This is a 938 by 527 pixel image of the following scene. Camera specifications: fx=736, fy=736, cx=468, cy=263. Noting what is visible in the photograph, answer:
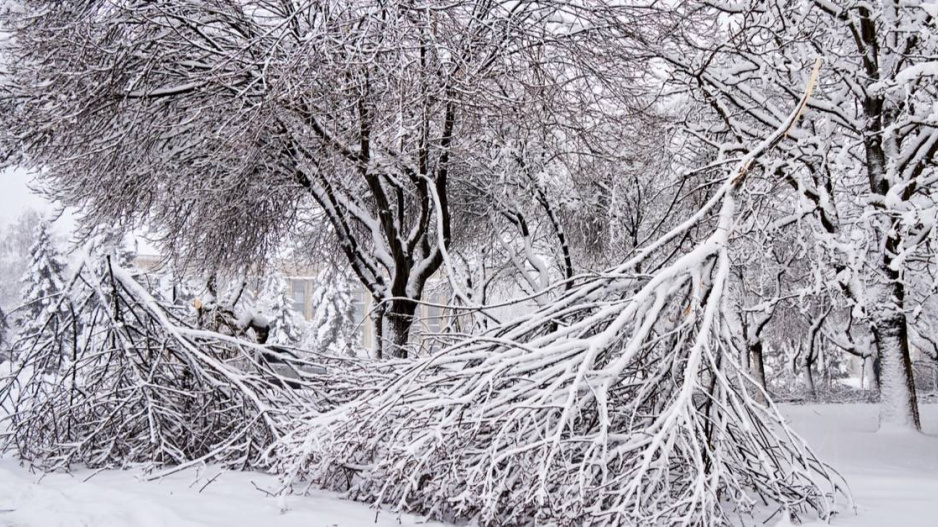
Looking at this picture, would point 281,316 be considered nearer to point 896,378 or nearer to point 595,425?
point 896,378

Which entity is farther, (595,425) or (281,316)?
(281,316)

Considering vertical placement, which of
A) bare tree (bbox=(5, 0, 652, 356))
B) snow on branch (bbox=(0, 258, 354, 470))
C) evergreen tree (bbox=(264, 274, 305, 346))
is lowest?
snow on branch (bbox=(0, 258, 354, 470))

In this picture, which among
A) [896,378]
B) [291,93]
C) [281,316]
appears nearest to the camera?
[291,93]

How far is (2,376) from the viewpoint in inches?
271

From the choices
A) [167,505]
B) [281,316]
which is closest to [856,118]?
[167,505]

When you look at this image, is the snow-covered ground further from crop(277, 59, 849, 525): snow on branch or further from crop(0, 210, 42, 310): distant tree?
crop(0, 210, 42, 310): distant tree

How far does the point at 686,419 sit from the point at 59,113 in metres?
7.67

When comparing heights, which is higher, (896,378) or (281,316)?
(281,316)

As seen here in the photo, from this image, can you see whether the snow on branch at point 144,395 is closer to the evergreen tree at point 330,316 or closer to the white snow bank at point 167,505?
the white snow bank at point 167,505

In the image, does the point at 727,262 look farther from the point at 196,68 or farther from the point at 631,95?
the point at 196,68

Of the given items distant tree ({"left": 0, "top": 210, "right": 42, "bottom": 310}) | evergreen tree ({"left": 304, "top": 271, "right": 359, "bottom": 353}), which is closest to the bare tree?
evergreen tree ({"left": 304, "top": 271, "right": 359, "bottom": 353})

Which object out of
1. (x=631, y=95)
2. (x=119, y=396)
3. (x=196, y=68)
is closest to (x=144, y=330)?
(x=119, y=396)

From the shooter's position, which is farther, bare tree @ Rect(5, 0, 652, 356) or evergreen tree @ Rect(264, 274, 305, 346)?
evergreen tree @ Rect(264, 274, 305, 346)

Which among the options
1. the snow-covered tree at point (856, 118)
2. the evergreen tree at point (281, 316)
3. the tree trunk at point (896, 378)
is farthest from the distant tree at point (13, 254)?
the tree trunk at point (896, 378)
